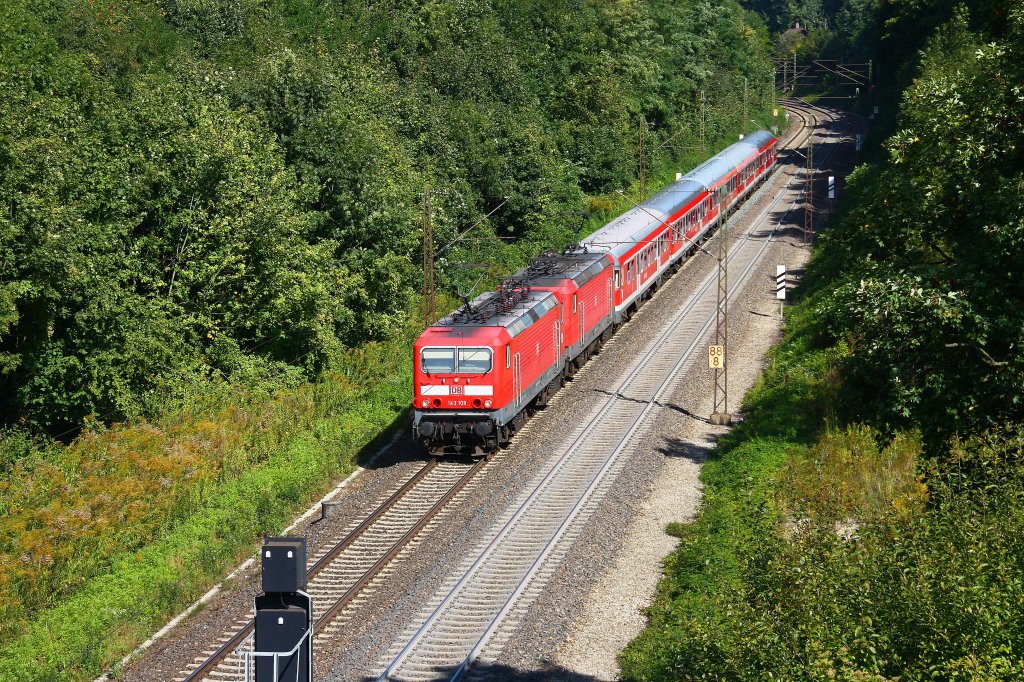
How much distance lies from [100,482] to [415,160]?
1037 inches

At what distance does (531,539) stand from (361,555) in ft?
11.7

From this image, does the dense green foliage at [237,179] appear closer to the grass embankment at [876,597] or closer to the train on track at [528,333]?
the train on track at [528,333]

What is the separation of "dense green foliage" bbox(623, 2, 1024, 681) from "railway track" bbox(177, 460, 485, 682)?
5617 mm

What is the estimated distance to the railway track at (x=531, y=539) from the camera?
18969 mm

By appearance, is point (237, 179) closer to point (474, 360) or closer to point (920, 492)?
point (474, 360)

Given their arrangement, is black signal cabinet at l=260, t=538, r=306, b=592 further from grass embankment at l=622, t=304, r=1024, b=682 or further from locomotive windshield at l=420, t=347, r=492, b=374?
locomotive windshield at l=420, t=347, r=492, b=374

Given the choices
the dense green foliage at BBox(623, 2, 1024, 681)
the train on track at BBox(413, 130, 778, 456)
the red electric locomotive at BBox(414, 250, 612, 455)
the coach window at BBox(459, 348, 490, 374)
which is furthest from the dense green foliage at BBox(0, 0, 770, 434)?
the dense green foliage at BBox(623, 2, 1024, 681)

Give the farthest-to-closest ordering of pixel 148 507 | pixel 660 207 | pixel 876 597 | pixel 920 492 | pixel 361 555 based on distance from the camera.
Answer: pixel 660 207 < pixel 148 507 < pixel 361 555 < pixel 920 492 < pixel 876 597

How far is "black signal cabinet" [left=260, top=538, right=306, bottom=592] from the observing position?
366 inches

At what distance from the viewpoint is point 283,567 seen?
9.32 m

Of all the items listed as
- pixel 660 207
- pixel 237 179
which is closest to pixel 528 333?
pixel 237 179

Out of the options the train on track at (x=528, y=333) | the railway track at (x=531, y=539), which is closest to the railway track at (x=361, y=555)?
the train on track at (x=528, y=333)

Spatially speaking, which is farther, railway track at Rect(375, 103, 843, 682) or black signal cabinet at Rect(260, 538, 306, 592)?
railway track at Rect(375, 103, 843, 682)

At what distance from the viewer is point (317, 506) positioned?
2677 centimetres
